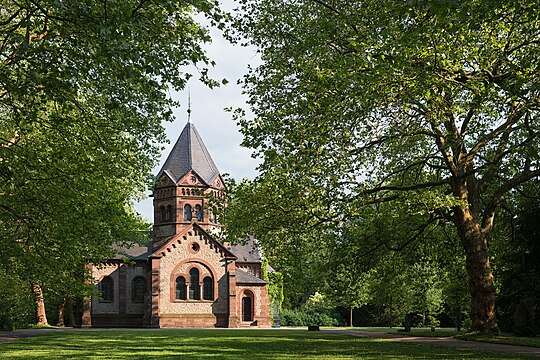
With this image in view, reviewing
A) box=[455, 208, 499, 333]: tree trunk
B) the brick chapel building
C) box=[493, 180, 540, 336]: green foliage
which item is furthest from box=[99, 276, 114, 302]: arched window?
box=[455, 208, 499, 333]: tree trunk

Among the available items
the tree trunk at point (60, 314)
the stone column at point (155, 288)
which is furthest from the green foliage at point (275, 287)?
the tree trunk at point (60, 314)

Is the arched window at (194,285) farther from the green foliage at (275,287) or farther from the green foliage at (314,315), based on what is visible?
the green foliage at (314,315)

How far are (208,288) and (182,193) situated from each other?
9019 mm

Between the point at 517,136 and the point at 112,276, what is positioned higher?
the point at 517,136

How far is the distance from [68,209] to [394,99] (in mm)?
9744

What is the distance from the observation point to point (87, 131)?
18219 mm

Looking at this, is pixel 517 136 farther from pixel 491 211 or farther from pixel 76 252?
pixel 76 252

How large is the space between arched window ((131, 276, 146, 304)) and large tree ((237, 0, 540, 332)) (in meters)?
36.2

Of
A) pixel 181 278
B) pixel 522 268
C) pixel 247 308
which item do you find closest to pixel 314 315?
pixel 247 308

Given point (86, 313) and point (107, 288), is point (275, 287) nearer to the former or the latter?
point (107, 288)

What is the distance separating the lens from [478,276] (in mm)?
22438

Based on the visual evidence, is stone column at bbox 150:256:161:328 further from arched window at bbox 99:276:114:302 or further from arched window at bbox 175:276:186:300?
arched window at bbox 99:276:114:302

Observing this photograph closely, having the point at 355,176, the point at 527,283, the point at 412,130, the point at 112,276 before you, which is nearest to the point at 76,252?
the point at 355,176

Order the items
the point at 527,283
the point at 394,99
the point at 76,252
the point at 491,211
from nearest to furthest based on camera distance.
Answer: the point at 394,99
the point at 76,252
the point at 491,211
the point at 527,283
